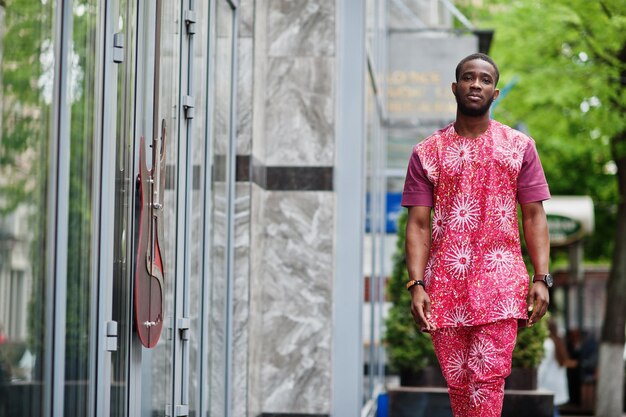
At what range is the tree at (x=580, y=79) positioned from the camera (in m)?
16.7

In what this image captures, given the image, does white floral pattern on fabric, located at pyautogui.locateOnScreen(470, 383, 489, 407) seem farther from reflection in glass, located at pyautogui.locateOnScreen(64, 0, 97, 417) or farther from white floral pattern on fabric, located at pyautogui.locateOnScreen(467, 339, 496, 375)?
reflection in glass, located at pyautogui.locateOnScreen(64, 0, 97, 417)

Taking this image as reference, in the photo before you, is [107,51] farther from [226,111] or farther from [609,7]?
[609,7]

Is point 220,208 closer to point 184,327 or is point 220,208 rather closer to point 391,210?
point 184,327

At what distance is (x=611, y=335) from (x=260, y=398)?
38.3 feet

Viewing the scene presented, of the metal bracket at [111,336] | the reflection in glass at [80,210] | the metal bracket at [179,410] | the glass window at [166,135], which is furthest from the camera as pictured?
the metal bracket at [179,410]

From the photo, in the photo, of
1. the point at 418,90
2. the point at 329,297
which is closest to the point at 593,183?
the point at 418,90

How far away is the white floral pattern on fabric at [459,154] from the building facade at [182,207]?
1.27 meters

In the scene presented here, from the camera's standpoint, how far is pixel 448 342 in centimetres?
464

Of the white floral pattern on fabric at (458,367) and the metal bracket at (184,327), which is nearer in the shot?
the white floral pattern on fabric at (458,367)

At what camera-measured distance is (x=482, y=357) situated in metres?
4.55

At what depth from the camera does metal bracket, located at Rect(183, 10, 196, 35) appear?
5840 mm

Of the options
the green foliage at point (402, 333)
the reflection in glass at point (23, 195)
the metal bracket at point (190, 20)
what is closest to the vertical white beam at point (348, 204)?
the metal bracket at point (190, 20)

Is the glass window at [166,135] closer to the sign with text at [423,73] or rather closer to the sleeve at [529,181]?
the sleeve at [529,181]

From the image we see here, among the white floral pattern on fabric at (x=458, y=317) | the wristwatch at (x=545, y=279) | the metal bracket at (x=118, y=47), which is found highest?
the metal bracket at (x=118, y=47)
